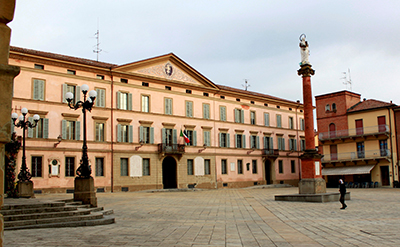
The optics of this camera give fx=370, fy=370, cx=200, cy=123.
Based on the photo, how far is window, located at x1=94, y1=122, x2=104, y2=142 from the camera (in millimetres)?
32938

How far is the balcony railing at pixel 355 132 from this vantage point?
40.5 meters

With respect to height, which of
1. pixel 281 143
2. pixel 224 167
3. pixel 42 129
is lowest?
pixel 224 167

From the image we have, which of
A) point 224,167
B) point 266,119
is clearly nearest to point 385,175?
point 266,119

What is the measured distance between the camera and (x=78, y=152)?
103 ft

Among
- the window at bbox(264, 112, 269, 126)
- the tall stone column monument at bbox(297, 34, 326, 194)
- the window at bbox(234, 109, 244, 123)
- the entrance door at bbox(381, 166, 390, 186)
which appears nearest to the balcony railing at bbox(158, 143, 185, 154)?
the window at bbox(234, 109, 244, 123)

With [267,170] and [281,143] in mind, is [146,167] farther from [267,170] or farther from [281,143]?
[281,143]

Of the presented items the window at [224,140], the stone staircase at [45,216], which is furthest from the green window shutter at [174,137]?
the stone staircase at [45,216]

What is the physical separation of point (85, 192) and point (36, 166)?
17700mm

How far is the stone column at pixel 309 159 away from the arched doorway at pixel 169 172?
19.2 m

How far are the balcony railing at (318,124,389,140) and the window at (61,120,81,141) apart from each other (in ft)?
95.2

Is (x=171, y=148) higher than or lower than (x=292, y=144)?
lower

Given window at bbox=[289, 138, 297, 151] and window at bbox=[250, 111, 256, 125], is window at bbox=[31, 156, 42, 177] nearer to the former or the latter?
window at bbox=[250, 111, 256, 125]

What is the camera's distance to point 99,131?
3316cm

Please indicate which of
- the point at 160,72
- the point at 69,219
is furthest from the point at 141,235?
the point at 160,72
